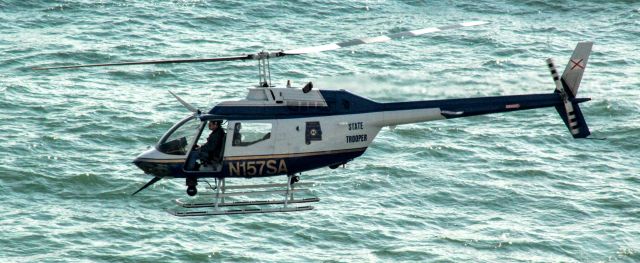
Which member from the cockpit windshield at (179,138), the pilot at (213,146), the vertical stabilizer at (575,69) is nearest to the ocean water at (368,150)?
the pilot at (213,146)

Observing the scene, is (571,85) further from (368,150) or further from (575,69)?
(368,150)

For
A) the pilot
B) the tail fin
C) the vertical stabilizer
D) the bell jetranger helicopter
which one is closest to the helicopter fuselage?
the bell jetranger helicopter

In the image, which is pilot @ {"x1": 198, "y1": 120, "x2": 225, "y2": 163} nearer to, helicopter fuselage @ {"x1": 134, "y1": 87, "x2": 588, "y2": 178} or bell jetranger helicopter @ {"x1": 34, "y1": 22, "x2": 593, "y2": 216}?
bell jetranger helicopter @ {"x1": 34, "y1": 22, "x2": 593, "y2": 216}

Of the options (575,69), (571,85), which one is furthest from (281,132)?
(575,69)

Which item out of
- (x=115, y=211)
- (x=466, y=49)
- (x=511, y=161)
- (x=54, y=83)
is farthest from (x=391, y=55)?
(x=115, y=211)

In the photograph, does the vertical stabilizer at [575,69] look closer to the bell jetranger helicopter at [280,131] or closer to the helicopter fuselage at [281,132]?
the bell jetranger helicopter at [280,131]

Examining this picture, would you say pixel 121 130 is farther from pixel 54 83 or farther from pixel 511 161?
pixel 511 161
